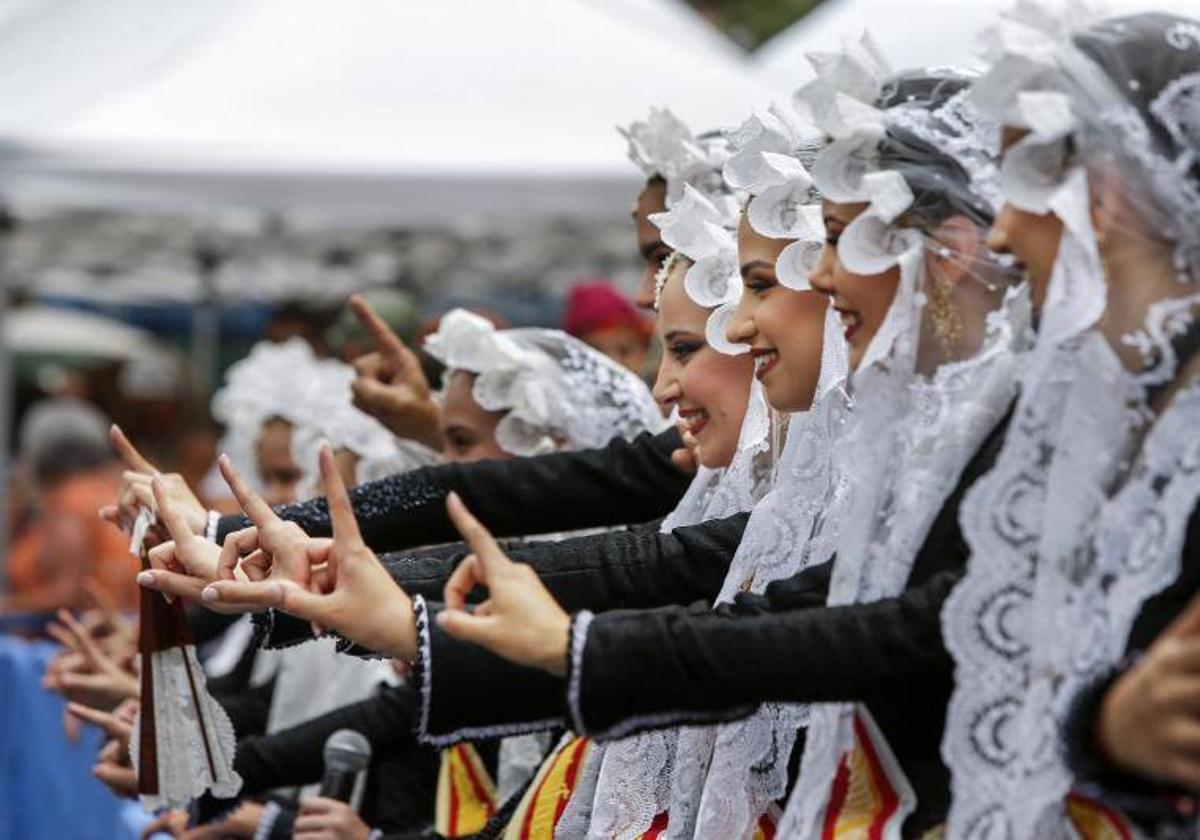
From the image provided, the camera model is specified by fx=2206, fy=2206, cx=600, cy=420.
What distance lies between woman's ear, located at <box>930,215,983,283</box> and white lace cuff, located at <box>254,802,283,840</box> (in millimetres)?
2330

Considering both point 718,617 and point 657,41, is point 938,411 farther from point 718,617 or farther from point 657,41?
point 657,41

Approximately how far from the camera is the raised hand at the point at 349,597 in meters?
2.54

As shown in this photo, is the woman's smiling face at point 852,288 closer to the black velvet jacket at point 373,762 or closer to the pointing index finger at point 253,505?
the pointing index finger at point 253,505

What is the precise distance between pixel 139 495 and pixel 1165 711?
6.24 ft

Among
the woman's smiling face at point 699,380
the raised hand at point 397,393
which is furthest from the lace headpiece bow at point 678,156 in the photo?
the raised hand at point 397,393

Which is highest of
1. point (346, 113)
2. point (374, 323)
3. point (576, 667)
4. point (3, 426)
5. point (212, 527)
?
point (576, 667)

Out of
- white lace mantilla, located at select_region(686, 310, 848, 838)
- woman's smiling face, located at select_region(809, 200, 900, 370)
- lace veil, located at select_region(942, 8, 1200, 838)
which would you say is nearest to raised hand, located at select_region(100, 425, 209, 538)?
white lace mantilla, located at select_region(686, 310, 848, 838)

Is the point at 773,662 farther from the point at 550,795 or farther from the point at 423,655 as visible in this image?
the point at 550,795

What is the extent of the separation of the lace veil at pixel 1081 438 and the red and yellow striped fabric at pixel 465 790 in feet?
7.10

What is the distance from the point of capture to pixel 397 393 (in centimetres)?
477

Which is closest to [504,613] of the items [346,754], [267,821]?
[346,754]

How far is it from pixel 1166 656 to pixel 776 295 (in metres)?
1.12

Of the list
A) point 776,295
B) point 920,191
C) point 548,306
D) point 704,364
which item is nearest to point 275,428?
point 704,364

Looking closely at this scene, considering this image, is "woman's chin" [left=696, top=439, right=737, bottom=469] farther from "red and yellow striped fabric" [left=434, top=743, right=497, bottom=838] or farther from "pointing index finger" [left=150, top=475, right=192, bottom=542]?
"red and yellow striped fabric" [left=434, top=743, right=497, bottom=838]
